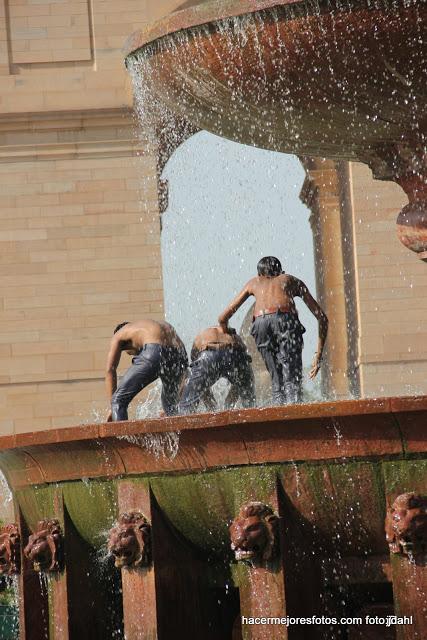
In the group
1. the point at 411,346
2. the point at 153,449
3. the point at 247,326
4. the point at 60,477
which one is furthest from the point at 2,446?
the point at 247,326

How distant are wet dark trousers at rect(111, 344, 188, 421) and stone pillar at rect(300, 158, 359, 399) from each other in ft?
48.1

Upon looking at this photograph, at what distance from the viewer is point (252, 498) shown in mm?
8531

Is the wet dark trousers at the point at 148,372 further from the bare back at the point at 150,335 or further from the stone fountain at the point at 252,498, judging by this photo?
the stone fountain at the point at 252,498

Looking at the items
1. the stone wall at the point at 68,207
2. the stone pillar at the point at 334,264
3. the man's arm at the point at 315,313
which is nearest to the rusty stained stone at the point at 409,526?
the man's arm at the point at 315,313

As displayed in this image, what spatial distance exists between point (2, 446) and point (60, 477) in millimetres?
362

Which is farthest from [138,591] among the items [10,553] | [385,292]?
[385,292]

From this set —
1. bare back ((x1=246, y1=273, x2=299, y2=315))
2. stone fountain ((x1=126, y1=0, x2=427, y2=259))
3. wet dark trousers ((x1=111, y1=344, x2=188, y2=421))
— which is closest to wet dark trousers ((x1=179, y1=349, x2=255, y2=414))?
wet dark trousers ((x1=111, y1=344, x2=188, y2=421))

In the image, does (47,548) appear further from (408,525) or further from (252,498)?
(408,525)

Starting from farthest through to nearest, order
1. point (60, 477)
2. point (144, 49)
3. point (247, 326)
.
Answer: point (247, 326)
point (144, 49)
point (60, 477)

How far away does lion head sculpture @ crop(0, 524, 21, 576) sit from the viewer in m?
9.70

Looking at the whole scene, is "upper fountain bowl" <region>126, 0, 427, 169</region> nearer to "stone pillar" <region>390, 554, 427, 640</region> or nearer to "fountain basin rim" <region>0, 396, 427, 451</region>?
"fountain basin rim" <region>0, 396, 427, 451</region>

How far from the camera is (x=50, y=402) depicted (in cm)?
2669

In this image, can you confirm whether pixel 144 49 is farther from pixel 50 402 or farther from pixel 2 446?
pixel 50 402

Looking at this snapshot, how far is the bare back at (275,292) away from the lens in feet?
36.8
